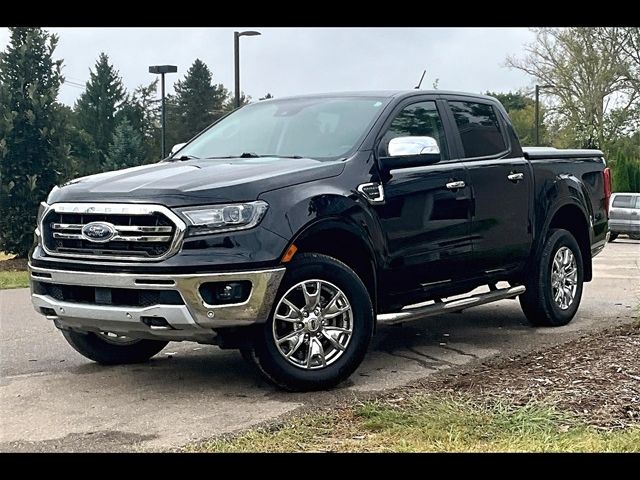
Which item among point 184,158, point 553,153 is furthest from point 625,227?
point 184,158

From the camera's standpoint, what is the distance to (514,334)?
757 centimetres

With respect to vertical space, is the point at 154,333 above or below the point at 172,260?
below

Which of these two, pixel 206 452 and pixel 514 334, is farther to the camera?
pixel 514 334

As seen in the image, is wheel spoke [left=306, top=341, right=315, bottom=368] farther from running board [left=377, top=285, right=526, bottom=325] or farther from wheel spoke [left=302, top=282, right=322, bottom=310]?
running board [left=377, top=285, right=526, bottom=325]

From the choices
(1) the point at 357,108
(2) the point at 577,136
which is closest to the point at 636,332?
(1) the point at 357,108

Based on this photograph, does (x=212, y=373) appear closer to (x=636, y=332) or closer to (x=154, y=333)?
(x=154, y=333)

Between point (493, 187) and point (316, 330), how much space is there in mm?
2252

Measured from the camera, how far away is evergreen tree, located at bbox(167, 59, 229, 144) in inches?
2790

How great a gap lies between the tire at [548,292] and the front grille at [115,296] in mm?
3677

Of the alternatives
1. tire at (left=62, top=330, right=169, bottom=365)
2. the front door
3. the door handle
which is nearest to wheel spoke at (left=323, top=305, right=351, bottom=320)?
the front door

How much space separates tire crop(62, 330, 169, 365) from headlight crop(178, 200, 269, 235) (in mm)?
1656
